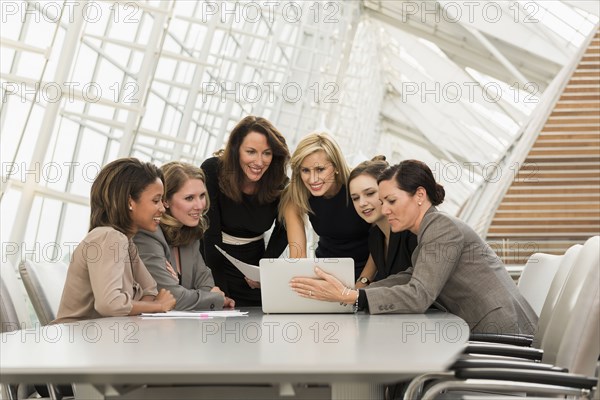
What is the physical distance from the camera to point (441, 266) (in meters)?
4.12

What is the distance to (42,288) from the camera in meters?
4.13

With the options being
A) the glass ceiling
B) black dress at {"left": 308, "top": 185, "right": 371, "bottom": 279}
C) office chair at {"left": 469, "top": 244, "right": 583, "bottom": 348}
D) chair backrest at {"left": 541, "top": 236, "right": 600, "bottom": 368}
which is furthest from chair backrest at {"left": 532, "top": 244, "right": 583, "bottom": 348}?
the glass ceiling

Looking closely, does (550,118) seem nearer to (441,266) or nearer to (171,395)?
(441,266)

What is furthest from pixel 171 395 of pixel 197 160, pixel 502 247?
pixel 197 160

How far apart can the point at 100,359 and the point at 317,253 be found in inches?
126

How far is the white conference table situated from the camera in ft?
7.05

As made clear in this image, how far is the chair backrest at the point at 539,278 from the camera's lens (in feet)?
16.5

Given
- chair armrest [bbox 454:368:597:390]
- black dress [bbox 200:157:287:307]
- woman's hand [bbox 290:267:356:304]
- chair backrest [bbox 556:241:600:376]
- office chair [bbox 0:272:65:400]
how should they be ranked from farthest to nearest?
black dress [bbox 200:157:287:307]
woman's hand [bbox 290:267:356:304]
office chair [bbox 0:272:65:400]
chair backrest [bbox 556:241:600:376]
chair armrest [bbox 454:368:597:390]

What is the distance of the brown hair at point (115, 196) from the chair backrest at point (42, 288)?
335 mm

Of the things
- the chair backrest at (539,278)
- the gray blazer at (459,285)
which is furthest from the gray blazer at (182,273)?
the chair backrest at (539,278)

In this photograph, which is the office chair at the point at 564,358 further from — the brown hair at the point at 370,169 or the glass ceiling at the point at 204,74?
the glass ceiling at the point at 204,74

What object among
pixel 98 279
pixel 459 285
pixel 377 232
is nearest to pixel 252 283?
pixel 377 232

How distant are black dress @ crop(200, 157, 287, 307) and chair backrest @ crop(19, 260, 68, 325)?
4.14 feet

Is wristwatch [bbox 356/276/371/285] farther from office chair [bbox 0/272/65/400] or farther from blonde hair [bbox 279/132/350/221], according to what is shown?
office chair [bbox 0/272/65/400]
